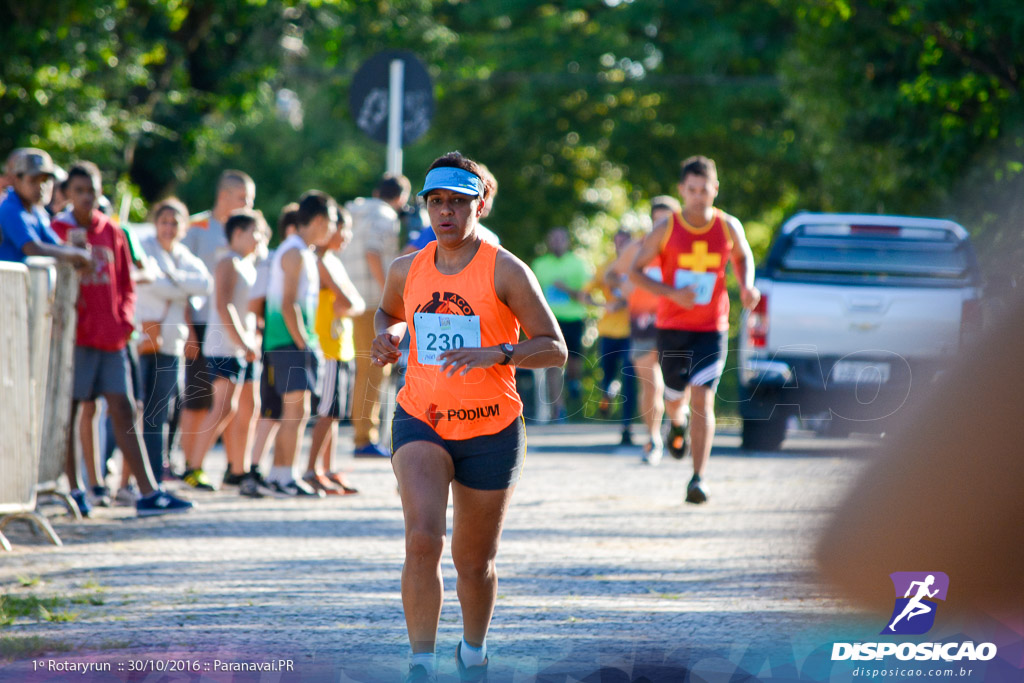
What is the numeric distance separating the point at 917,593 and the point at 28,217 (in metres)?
6.27

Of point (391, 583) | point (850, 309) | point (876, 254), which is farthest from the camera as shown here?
point (876, 254)

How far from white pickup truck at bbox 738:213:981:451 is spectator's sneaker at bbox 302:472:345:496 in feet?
15.0

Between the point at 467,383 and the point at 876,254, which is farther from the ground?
the point at 876,254

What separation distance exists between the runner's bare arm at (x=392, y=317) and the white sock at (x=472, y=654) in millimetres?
963

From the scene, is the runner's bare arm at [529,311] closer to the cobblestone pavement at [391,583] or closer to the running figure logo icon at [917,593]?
the cobblestone pavement at [391,583]

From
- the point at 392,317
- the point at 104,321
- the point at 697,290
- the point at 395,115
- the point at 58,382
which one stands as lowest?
the point at 58,382

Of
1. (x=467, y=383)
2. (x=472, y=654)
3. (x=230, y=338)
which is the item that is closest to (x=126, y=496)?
(x=230, y=338)

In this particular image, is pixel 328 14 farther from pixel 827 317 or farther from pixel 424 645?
pixel 424 645

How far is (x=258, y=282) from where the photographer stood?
1027cm

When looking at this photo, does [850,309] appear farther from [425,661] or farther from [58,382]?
[425,661]

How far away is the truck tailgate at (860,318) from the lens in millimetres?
12867

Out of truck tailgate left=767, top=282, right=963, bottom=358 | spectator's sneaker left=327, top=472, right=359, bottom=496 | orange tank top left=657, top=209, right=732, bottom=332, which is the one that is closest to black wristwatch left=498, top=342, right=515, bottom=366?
orange tank top left=657, top=209, right=732, bottom=332

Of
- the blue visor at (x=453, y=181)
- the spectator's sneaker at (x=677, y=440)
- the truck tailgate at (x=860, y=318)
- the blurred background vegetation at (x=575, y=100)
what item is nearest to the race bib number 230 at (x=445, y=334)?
the blue visor at (x=453, y=181)

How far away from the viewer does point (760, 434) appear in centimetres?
1441
